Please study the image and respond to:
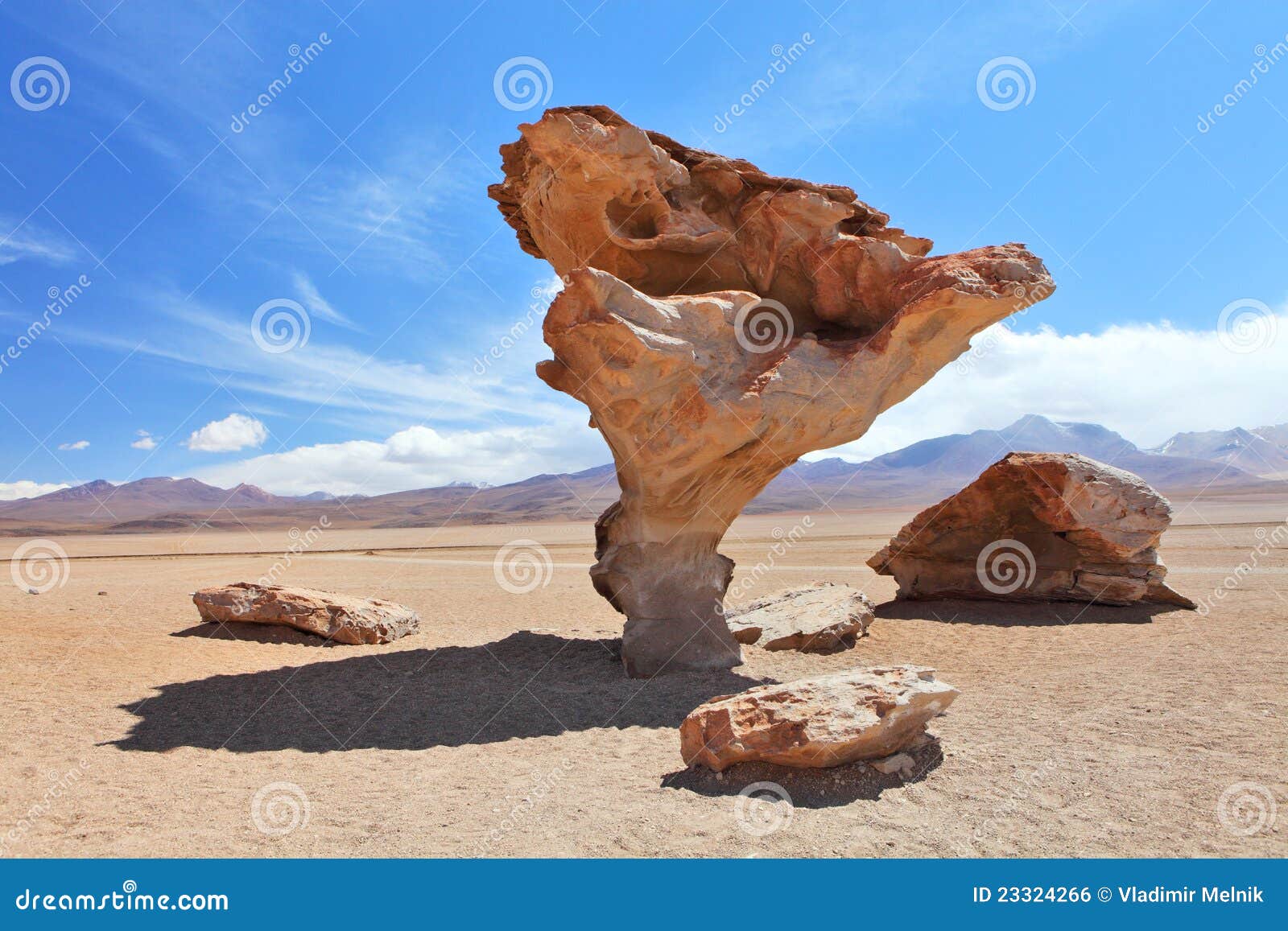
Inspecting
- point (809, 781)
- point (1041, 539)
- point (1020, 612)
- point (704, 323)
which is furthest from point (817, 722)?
point (1041, 539)

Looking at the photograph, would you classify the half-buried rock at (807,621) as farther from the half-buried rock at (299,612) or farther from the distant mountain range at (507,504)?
the distant mountain range at (507,504)

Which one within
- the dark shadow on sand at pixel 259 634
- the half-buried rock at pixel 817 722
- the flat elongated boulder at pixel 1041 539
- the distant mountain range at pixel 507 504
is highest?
the distant mountain range at pixel 507 504

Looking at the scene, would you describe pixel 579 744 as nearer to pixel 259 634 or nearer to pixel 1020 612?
pixel 259 634

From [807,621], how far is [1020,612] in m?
4.73

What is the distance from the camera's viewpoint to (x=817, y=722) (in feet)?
18.5

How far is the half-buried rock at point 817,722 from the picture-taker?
557 centimetres

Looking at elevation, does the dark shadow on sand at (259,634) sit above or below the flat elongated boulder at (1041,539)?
below

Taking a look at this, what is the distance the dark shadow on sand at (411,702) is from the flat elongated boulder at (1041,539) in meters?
7.11

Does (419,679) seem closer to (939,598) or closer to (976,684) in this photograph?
(976,684)

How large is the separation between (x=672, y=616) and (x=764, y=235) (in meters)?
5.32

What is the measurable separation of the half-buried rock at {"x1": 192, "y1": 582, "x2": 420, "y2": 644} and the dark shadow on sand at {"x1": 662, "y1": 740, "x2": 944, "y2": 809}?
26.1 feet

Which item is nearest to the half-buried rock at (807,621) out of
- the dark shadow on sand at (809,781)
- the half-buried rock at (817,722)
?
the half-buried rock at (817,722)

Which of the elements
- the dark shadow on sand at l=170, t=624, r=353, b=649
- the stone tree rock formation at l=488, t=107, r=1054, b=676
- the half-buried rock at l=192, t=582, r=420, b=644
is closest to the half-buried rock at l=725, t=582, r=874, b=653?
the stone tree rock formation at l=488, t=107, r=1054, b=676

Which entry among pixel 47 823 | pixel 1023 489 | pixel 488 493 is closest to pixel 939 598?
pixel 1023 489
